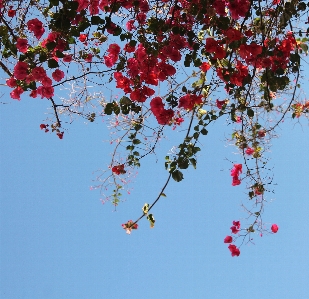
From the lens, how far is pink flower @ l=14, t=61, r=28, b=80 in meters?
2.41

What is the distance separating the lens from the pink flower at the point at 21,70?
2410 millimetres

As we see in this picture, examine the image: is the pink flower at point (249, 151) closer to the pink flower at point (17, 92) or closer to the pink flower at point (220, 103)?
the pink flower at point (220, 103)

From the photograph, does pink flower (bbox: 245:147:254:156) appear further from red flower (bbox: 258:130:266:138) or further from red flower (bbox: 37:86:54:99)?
red flower (bbox: 37:86:54:99)

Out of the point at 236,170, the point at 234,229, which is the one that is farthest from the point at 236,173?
the point at 234,229

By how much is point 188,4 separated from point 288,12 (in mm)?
630

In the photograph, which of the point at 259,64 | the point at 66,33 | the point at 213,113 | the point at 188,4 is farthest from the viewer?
the point at 213,113

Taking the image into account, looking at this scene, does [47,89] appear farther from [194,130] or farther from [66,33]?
[194,130]

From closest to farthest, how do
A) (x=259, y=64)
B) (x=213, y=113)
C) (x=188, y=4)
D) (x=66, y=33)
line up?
(x=66, y=33), (x=259, y=64), (x=188, y=4), (x=213, y=113)

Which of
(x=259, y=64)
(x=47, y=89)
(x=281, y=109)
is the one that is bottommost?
(x=47, y=89)

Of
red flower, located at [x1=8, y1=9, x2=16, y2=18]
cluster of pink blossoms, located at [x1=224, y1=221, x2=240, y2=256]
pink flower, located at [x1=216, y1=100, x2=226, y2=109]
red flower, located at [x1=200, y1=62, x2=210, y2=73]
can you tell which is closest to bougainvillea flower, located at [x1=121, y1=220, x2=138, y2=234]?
cluster of pink blossoms, located at [x1=224, y1=221, x2=240, y2=256]

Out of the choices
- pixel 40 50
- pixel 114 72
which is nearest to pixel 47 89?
pixel 40 50

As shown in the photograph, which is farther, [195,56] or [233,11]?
[195,56]

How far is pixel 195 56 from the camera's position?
2.67 metres

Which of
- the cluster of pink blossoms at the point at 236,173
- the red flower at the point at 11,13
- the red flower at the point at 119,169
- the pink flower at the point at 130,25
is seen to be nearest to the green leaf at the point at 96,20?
the pink flower at the point at 130,25
